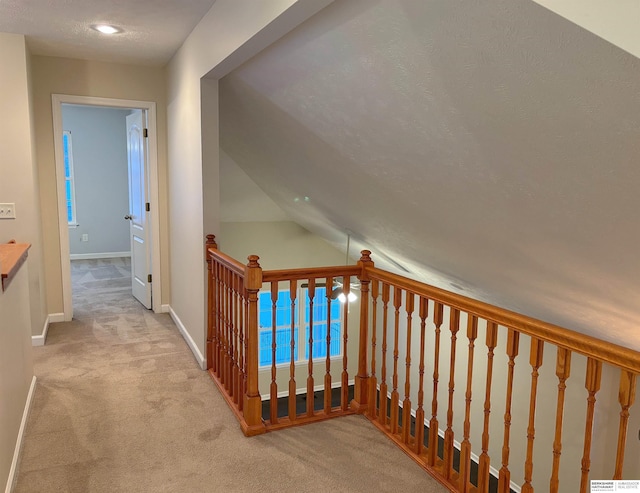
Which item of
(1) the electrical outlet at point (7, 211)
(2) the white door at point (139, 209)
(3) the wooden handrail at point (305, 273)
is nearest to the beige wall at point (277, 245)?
(2) the white door at point (139, 209)

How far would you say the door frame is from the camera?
168 inches

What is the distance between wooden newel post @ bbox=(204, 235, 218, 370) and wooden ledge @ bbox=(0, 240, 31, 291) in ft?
3.40

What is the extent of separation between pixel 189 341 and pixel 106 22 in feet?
7.61

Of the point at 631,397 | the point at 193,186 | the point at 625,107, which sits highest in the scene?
the point at 625,107

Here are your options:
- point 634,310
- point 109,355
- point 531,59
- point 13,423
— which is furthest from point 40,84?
point 634,310

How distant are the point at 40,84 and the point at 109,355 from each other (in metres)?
2.36

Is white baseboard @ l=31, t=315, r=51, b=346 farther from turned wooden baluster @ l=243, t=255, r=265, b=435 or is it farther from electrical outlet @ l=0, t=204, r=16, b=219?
turned wooden baluster @ l=243, t=255, r=265, b=435

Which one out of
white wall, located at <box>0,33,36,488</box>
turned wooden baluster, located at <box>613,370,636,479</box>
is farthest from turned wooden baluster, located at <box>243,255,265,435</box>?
turned wooden baluster, located at <box>613,370,636,479</box>

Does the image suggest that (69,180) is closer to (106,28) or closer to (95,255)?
(95,255)

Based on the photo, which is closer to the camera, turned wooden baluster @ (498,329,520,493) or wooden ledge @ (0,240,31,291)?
turned wooden baluster @ (498,329,520,493)

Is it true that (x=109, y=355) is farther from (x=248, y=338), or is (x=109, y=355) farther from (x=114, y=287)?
(x=114, y=287)

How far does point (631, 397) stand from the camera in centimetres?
139

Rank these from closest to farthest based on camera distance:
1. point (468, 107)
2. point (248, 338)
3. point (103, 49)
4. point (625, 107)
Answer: point (625, 107) → point (468, 107) → point (248, 338) → point (103, 49)

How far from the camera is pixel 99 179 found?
8.17 meters
